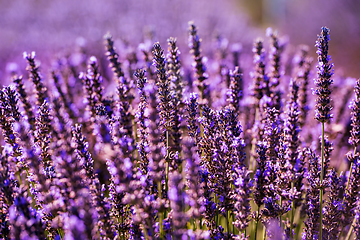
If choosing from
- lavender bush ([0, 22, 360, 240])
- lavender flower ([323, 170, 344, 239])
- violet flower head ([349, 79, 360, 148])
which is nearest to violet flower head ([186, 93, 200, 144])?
lavender bush ([0, 22, 360, 240])

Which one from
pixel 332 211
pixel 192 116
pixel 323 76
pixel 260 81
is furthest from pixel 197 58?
pixel 332 211

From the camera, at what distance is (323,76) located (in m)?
2.22

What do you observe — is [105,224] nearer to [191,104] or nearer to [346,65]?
[191,104]

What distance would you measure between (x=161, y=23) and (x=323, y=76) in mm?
15089

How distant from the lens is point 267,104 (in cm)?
303

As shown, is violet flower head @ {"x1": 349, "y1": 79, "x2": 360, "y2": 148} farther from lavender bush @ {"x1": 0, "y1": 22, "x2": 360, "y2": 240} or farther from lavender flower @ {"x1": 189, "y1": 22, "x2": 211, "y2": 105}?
lavender flower @ {"x1": 189, "y1": 22, "x2": 211, "y2": 105}

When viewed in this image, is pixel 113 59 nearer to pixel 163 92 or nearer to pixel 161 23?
pixel 163 92

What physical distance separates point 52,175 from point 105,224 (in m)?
0.57

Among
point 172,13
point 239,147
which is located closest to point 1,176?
point 239,147

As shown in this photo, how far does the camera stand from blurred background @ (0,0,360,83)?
38.0 feet

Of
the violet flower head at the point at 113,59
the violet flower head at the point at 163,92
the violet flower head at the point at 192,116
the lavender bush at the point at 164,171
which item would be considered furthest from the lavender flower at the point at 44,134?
the violet flower head at the point at 192,116

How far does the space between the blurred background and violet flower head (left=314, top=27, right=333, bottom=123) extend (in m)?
7.81

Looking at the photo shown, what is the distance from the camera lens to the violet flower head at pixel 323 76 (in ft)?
6.94

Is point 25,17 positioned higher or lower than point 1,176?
higher
